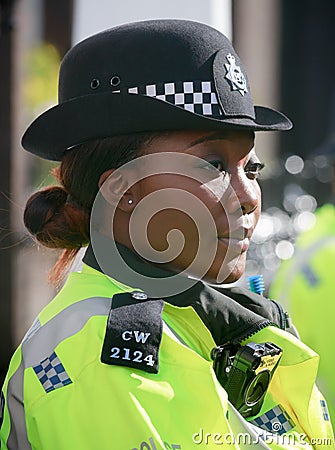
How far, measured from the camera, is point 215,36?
1.62 metres

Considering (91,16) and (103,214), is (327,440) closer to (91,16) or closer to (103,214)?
(103,214)

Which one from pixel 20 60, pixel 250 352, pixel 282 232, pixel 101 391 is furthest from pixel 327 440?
pixel 282 232

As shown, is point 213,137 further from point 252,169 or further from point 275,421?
point 275,421

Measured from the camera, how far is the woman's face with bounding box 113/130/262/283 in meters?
1.54

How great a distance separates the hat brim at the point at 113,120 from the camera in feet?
4.98

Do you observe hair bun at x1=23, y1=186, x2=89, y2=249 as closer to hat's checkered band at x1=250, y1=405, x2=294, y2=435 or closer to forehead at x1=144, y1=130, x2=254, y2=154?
forehead at x1=144, y1=130, x2=254, y2=154

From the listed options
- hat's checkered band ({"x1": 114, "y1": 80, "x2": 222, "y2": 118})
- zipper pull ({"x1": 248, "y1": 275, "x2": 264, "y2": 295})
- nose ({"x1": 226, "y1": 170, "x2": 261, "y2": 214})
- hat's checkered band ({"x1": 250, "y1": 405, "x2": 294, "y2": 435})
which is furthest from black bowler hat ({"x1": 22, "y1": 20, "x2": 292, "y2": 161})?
hat's checkered band ({"x1": 250, "y1": 405, "x2": 294, "y2": 435})

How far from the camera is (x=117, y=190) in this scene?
160 cm

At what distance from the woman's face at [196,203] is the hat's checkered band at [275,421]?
0.93ft

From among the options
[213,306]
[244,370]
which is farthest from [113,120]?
[244,370]

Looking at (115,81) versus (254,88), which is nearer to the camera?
(115,81)

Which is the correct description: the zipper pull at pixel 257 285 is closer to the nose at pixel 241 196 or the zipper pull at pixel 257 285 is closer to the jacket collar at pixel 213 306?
the jacket collar at pixel 213 306

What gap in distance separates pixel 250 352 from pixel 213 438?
0.23m

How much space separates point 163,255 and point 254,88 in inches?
245
